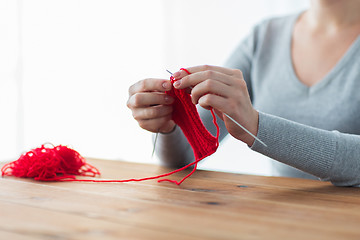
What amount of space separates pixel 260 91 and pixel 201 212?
87 centimetres

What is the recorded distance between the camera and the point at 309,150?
87 cm

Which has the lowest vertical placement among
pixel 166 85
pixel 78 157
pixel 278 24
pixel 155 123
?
pixel 78 157

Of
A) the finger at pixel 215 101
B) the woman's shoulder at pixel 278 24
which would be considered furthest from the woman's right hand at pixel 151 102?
the woman's shoulder at pixel 278 24

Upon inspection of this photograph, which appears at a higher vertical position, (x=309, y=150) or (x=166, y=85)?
(x=166, y=85)

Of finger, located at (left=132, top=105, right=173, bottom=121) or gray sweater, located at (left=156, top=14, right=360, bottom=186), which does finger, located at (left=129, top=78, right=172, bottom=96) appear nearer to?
finger, located at (left=132, top=105, right=173, bottom=121)

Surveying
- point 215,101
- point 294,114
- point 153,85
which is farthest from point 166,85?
point 294,114

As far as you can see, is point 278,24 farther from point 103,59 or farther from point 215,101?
point 103,59

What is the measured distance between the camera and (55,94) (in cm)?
296

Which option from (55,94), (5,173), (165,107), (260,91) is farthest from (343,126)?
(55,94)

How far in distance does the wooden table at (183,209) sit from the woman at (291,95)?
8 centimetres

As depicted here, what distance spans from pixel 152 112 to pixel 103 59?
89.9 inches

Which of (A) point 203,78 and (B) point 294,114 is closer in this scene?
Result: (A) point 203,78

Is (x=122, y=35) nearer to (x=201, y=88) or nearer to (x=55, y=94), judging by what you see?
(x=55, y=94)

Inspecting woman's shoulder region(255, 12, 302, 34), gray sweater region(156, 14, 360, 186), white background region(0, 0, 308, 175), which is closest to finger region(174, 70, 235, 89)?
gray sweater region(156, 14, 360, 186)
